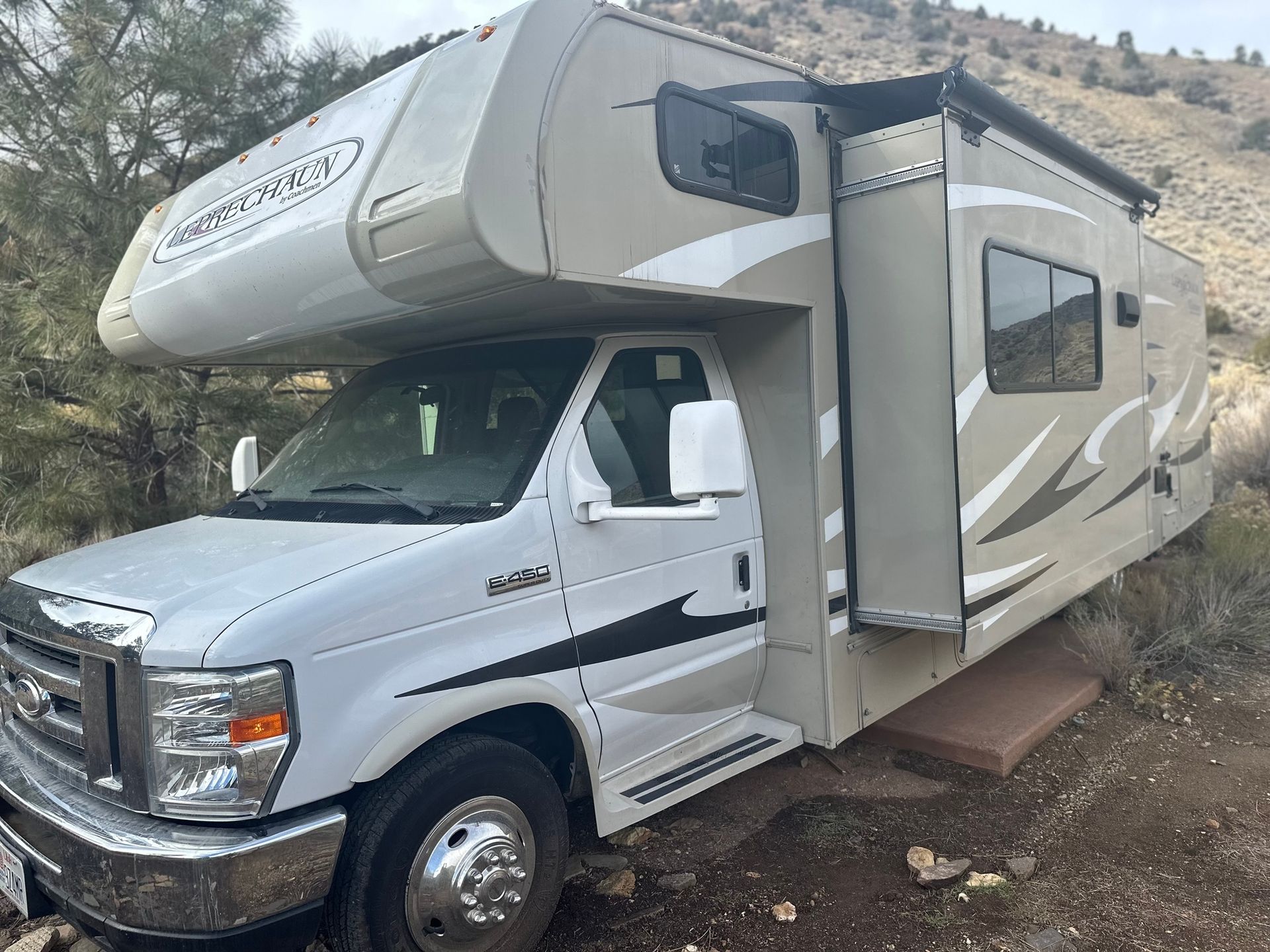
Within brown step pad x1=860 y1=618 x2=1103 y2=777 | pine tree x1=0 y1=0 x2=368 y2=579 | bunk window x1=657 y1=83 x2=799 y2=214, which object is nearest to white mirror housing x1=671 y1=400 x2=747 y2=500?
bunk window x1=657 y1=83 x2=799 y2=214

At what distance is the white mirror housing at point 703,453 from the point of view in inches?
116

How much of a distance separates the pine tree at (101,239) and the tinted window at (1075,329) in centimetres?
524

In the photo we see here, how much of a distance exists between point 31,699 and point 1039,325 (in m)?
4.46

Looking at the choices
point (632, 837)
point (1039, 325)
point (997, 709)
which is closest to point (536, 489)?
point (632, 837)

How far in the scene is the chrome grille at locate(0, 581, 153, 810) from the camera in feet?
8.38

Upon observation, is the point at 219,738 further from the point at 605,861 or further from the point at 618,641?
the point at 605,861

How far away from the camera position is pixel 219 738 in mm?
2475

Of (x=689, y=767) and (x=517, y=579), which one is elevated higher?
(x=517, y=579)

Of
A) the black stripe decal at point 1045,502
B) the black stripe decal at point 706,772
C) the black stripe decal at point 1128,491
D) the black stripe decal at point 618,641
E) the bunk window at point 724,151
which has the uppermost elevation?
the bunk window at point 724,151

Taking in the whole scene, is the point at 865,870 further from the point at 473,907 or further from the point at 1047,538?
the point at 1047,538

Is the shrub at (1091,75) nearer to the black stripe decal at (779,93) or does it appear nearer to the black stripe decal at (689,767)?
the black stripe decal at (779,93)

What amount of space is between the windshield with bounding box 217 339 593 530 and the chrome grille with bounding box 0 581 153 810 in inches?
31.6

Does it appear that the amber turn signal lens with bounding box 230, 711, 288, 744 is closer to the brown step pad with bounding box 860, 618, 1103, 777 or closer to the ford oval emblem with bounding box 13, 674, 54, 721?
the ford oval emblem with bounding box 13, 674, 54, 721

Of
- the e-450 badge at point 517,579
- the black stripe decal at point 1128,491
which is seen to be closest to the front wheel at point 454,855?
the e-450 badge at point 517,579
